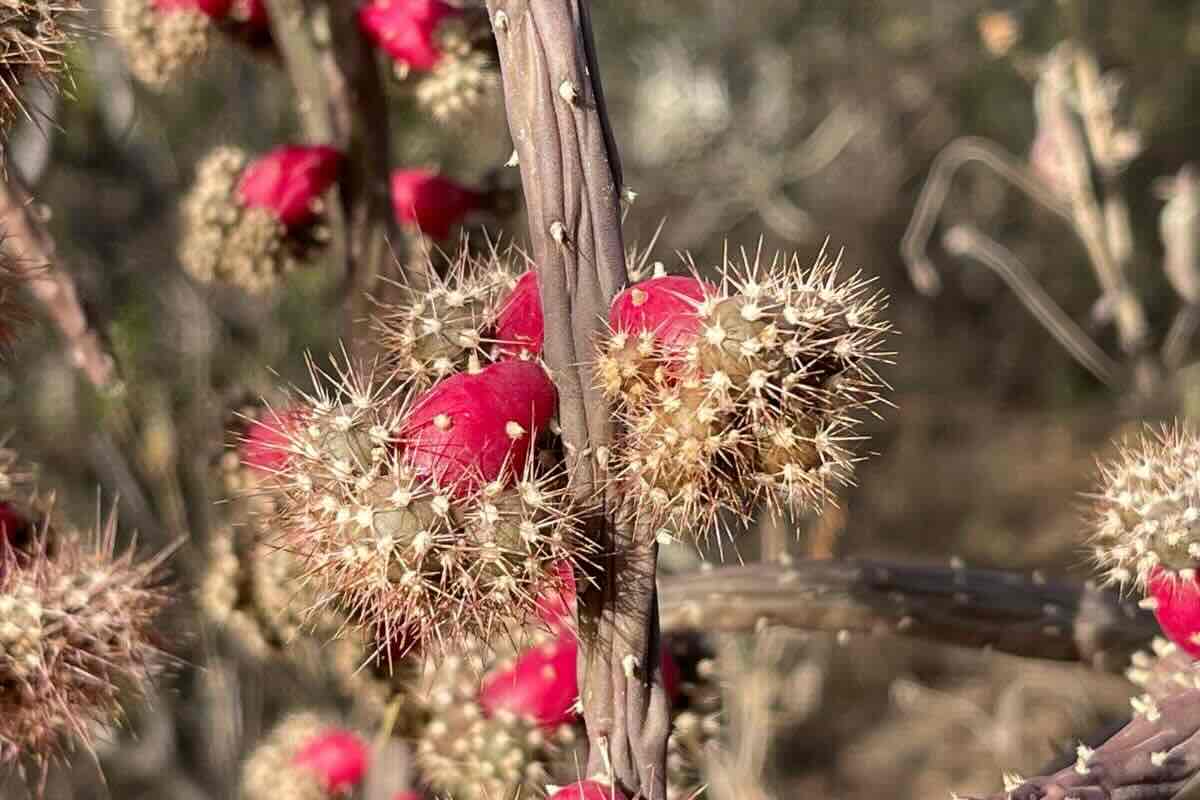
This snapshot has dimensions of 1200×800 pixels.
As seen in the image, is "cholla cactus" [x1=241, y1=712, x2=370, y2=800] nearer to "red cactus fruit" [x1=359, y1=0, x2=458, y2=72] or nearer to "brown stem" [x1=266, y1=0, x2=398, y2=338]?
"brown stem" [x1=266, y1=0, x2=398, y2=338]

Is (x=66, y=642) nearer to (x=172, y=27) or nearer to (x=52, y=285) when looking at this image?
(x=52, y=285)

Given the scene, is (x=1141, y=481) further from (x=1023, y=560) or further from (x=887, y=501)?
(x=887, y=501)

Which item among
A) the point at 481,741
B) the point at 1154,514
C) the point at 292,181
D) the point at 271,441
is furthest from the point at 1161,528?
the point at 292,181

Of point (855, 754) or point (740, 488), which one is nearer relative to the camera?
point (740, 488)

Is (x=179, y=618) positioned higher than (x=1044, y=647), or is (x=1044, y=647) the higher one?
(x=179, y=618)

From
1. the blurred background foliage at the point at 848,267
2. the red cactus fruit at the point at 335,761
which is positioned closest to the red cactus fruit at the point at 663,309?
the red cactus fruit at the point at 335,761

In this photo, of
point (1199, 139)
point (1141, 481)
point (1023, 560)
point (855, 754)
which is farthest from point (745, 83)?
point (1141, 481)

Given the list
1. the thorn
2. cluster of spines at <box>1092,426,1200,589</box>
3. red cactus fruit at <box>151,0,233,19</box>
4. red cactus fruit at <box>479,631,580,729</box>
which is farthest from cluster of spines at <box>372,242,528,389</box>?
red cactus fruit at <box>151,0,233,19</box>
